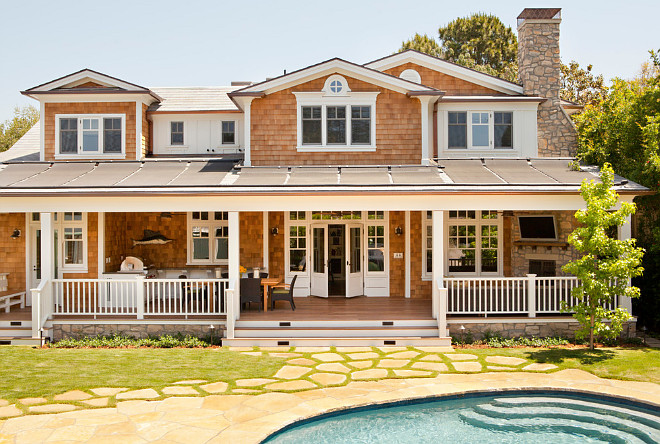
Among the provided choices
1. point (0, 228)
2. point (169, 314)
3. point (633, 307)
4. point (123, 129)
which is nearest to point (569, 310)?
point (633, 307)

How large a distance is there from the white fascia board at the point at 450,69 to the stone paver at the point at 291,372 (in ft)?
33.5

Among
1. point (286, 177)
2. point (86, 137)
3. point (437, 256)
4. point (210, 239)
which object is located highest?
point (86, 137)

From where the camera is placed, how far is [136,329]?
40.0 feet

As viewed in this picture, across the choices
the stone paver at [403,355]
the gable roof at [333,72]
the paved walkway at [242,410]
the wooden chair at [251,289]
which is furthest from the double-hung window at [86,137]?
A: the stone paver at [403,355]

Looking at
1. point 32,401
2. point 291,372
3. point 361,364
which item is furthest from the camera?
point 361,364

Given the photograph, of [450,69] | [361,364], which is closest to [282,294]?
[361,364]

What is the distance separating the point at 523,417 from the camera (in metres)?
7.82

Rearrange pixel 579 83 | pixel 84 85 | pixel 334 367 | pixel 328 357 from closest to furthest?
pixel 334 367
pixel 328 357
pixel 84 85
pixel 579 83

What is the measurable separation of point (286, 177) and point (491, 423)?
7.61 metres

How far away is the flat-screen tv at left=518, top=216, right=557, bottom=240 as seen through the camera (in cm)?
1482

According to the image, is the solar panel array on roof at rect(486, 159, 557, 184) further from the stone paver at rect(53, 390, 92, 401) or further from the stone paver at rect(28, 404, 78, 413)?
the stone paver at rect(28, 404, 78, 413)

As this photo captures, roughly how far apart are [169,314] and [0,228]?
6074mm

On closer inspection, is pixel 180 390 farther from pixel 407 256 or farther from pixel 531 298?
pixel 407 256

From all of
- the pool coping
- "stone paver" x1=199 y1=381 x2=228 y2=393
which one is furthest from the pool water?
"stone paver" x1=199 y1=381 x2=228 y2=393
